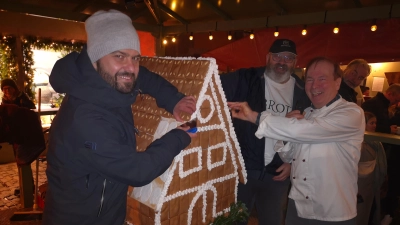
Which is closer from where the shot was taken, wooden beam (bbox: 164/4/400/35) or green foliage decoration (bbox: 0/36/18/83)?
wooden beam (bbox: 164/4/400/35)

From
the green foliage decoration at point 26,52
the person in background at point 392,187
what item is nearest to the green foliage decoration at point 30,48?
the green foliage decoration at point 26,52

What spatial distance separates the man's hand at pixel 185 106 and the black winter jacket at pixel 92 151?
16cm

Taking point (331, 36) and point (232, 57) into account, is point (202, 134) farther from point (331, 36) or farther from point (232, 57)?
point (232, 57)

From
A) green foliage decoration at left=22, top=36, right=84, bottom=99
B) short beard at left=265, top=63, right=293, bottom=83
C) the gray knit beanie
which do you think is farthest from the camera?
green foliage decoration at left=22, top=36, right=84, bottom=99

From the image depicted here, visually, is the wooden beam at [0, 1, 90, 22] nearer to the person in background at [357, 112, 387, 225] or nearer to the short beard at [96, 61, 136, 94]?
the short beard at [96, 61, 136, 94]

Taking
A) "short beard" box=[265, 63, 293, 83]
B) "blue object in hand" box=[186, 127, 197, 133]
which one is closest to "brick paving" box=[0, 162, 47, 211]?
"blue object in hand" box=[186, 127, 197, 133]

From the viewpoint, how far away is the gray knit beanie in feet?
4.21

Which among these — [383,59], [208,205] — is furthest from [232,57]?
[208,205]

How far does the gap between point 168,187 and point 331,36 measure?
3.95 metres

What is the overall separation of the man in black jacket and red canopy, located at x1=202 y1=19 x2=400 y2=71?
95.9 inches

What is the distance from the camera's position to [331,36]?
4.21 meters

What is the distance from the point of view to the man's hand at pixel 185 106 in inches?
58.4

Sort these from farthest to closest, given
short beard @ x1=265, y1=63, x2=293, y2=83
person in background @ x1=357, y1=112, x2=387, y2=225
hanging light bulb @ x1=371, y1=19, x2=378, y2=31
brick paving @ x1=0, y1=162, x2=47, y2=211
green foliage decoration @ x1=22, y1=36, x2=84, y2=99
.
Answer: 1. green foliage decoration @ x1=22, y1=36, x2=84, y2=99
2. brick paving @ x1=0, y1=162, x2=47, y2=211
3. hanging light bulb @ x1=371, y1=19, x2=378, y2=31
4. person in background @ x1=357, y1=112, x2=387, y2=225
5. short beard @ x1=265, y1=63, x2=293, y2=83

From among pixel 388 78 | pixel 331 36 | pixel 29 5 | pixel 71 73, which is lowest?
pixel 71 73
